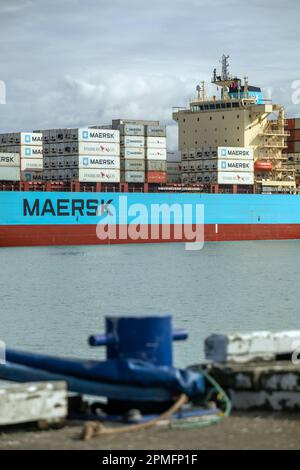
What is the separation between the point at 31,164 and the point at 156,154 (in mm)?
7210

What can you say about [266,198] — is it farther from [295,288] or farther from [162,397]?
[162,397]

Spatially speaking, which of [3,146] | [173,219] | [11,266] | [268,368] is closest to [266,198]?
[173,219]

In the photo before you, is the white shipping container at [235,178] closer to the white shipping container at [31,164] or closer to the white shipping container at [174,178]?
the white shipping container at [174,178]

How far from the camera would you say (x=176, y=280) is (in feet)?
110

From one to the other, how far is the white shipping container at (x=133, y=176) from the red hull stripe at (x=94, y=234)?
3141 mm

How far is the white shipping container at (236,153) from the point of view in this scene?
184ft

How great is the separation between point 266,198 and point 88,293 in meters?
30.8

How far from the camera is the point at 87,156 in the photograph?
51750 mm

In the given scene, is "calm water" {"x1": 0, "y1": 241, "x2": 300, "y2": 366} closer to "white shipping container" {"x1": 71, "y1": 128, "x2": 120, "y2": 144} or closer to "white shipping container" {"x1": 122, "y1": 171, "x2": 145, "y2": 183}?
"white shipping container" {"x1": 122, "y1": 171, "x2": 145, "y2": 183}

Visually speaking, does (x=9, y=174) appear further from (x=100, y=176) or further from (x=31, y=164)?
(x=100, y=176)

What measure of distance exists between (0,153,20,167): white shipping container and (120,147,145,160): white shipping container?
19.7 ft

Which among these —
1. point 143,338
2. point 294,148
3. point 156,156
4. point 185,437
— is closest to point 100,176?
point 156,156

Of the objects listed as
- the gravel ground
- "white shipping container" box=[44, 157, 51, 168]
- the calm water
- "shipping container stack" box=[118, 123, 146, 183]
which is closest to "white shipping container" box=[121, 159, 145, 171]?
"shipping container stack" box=[118, 123, 146, 183]

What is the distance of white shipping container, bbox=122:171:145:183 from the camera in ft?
173
